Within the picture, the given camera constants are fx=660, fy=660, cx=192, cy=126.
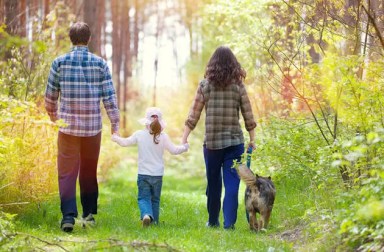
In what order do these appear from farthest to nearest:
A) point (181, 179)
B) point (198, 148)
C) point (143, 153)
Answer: point (198, 148)
point (181, 179)
point (143, 153)

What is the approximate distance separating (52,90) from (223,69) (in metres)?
1.91

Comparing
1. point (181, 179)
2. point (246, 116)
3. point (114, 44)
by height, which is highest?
point (114, 44)

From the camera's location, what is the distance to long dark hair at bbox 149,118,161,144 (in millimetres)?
7535

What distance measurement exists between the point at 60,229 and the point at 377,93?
3.66 metres

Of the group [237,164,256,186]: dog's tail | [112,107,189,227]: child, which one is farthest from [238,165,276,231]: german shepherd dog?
[112,107,189,227]: child

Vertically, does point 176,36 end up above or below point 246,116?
above

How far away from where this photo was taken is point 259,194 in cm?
721

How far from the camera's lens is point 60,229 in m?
7.24

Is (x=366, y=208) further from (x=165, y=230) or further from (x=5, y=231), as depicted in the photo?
(x=165, y=230)

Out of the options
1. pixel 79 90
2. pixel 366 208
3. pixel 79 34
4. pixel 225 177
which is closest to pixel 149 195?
pixel 225 177

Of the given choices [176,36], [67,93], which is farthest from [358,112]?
[176,36]

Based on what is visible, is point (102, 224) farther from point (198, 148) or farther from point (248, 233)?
point (198, 148)

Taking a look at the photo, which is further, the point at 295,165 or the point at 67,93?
the point at 295,165

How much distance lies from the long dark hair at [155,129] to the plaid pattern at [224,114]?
1.83 feet
